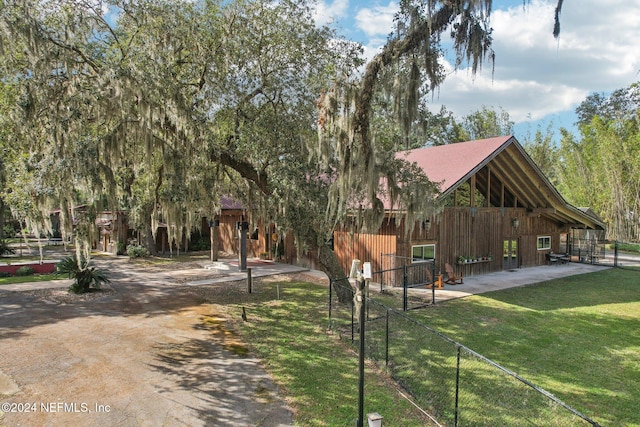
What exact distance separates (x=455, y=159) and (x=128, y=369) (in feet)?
45.1

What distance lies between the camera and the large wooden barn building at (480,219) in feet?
45.9

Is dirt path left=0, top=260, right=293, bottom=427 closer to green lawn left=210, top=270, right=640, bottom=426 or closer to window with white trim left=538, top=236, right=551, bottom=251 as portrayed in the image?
green lawn left=210, top=270, right=640, bottom=426

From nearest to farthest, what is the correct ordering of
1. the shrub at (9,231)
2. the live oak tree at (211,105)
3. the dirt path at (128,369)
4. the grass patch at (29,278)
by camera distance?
the dirt path at (128,369), the live oak tree at (211,105), the grass patch at (29,278), the shrub at (9,231)

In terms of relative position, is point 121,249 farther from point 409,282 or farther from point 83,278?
point 409,282

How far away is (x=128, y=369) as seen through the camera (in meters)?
6.64

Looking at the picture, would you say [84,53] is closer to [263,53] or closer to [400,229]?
[263,53]

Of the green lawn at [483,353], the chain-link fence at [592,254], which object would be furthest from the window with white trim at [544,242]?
the green lawn at [483,353]

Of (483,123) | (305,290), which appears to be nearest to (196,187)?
(305,290)

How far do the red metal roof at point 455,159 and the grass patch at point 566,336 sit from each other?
4.53m

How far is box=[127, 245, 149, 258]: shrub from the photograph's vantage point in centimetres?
2066

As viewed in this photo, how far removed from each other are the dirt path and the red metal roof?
9.06 m

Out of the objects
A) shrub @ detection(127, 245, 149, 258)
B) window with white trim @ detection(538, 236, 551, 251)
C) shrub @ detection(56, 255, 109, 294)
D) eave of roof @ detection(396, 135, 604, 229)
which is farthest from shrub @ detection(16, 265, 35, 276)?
window with white trim @ detection(538, 236, 551, 251)

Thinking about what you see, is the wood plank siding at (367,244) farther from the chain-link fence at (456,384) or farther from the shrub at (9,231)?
the shrub at (9,231)

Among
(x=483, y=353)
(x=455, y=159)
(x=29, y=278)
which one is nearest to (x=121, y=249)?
(x=29, y=278)
